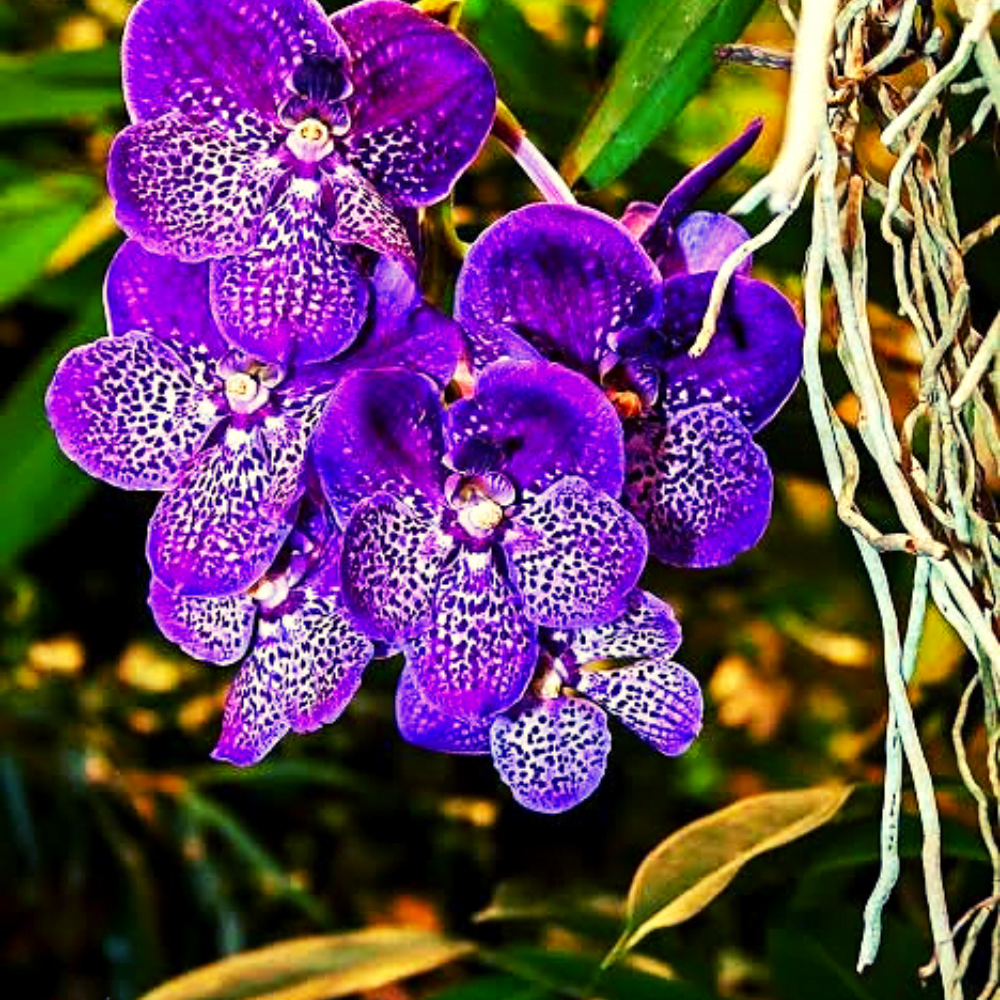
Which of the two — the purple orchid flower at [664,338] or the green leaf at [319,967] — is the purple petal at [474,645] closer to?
the purple orchid flower at [664,338]

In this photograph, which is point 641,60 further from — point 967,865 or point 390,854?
point 390,854

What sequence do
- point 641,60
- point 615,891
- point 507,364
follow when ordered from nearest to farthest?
point 507,364 → point 641,60 → point 615,891

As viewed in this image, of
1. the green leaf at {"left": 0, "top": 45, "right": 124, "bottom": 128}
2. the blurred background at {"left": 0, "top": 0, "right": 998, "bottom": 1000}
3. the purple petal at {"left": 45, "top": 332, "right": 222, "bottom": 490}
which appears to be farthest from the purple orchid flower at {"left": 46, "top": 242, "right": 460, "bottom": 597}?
the blurred background at {"left": 0, "top": 0, "right": 998, "bottom": 1000}

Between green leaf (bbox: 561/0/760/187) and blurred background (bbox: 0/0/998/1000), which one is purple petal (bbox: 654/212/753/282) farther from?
blurred background (bbox: 0/0/998/1000)

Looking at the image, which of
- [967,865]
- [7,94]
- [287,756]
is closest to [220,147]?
[7,94]

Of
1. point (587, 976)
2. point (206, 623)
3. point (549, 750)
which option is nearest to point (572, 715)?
point (549, 750)

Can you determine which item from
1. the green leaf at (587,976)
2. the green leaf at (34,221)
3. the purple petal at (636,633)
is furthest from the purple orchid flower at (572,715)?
the green leaf at (34,221)
